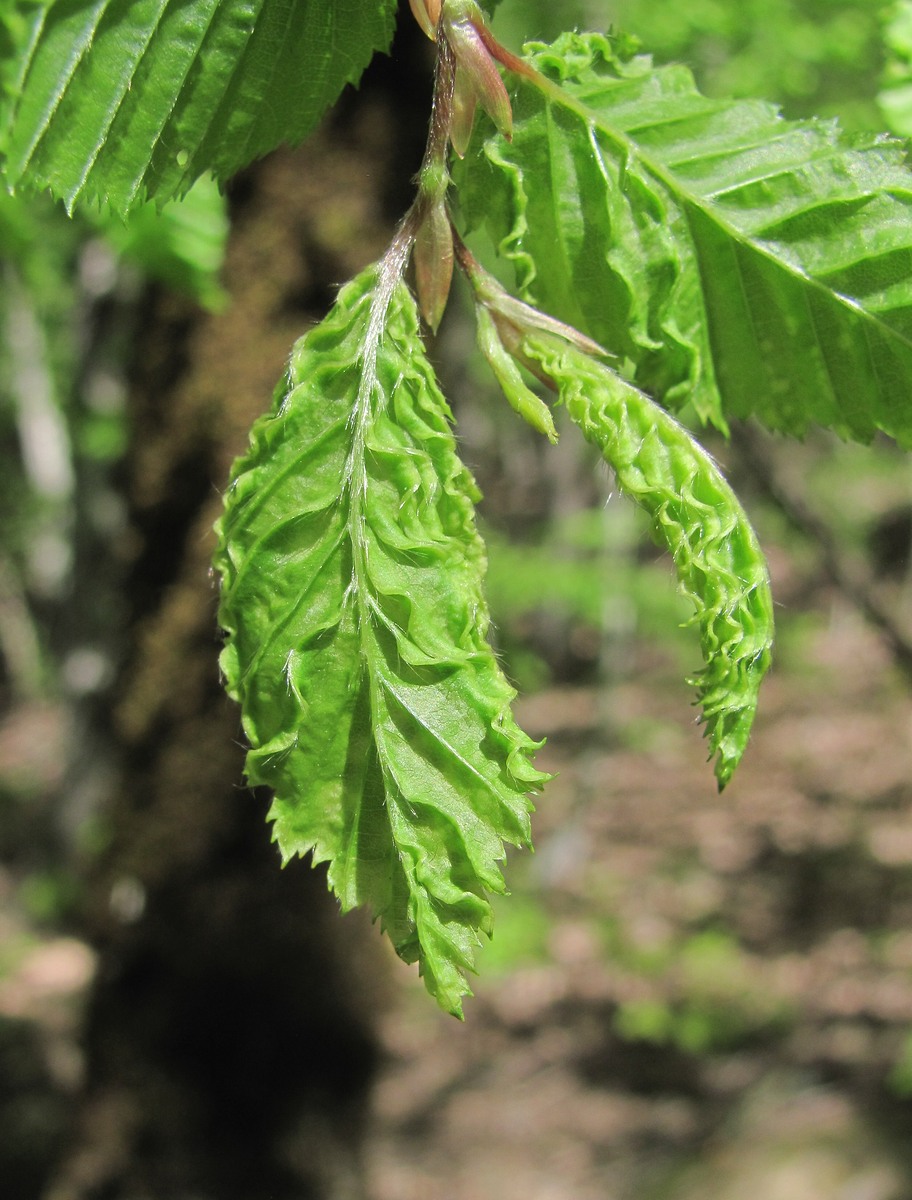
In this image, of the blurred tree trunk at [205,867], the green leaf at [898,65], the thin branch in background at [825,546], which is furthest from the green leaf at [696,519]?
the blurred tree trunk at [205,867]

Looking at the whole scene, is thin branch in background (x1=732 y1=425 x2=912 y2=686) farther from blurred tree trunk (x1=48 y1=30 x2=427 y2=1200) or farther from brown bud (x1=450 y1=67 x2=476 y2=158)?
blurred tree trunk (x1=48 y1=30 x2=427 y2=1200)

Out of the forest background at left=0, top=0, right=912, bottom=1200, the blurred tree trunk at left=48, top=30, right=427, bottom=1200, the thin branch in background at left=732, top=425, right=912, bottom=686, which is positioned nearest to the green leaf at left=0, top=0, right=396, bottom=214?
the forest background at left=0, top=0, right=912, bottom=1200

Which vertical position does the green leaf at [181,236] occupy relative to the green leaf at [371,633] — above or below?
above

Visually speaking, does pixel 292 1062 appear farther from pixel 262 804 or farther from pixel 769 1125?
pixel 769 1125

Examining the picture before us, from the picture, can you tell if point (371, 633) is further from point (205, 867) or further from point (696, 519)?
point (205, 867)

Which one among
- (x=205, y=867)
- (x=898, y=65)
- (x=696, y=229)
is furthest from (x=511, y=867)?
(x=696, y=229)

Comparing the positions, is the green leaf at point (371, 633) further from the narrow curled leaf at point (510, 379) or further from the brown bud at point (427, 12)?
the brown bud at point (427, 12)

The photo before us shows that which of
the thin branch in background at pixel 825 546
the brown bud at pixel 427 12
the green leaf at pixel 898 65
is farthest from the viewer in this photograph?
the thin branch in background at pixel 825 546
